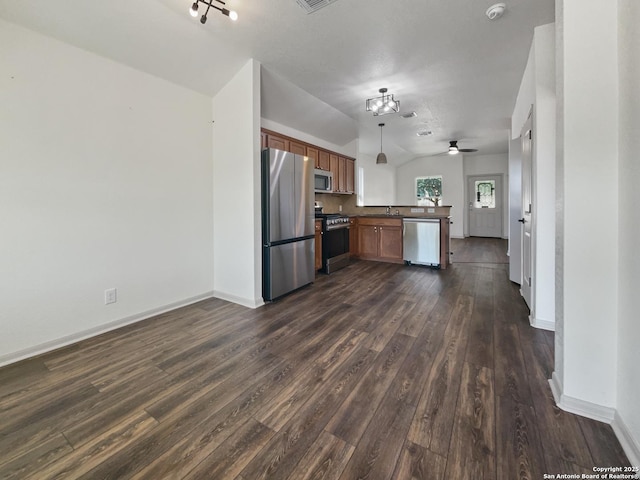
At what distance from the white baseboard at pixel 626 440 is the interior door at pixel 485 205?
28.5 feet

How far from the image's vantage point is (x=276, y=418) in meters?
1.46

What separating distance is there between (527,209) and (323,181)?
128 inches

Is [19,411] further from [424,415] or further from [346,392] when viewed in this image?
[424,415]

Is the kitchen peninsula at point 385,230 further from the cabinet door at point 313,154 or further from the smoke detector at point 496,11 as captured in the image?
the smoke detector at point 496,11

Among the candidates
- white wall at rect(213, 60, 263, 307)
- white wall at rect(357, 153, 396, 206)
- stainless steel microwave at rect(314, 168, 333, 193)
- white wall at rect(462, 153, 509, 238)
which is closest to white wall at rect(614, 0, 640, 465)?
white wall at rect(213, 60, 263, 307)

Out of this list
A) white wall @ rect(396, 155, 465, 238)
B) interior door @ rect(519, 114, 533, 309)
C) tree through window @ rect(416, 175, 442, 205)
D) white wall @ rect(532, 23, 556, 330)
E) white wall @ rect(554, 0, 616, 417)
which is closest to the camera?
white wall @ rect(554, 0, 616, 417)

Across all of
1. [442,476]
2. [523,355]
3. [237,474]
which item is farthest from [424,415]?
[523,355]

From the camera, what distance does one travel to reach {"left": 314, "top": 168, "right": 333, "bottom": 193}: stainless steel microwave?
5059mm

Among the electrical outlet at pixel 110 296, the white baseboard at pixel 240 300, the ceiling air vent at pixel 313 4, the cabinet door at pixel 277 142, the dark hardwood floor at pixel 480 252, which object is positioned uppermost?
the ceiling air vent at pixel 313 4

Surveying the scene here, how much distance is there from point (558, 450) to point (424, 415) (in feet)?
1.84

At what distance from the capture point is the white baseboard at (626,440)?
3.73 ft

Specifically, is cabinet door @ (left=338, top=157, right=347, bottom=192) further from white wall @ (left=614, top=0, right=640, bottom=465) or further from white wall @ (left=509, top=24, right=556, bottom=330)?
white wall @ (left=614, top=0, right=640, bottom=465)

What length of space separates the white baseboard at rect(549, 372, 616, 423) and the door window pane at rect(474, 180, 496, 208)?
8684mm

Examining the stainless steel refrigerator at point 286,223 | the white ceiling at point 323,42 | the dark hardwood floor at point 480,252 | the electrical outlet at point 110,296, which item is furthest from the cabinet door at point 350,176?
the electrical outlet at point 110,296
